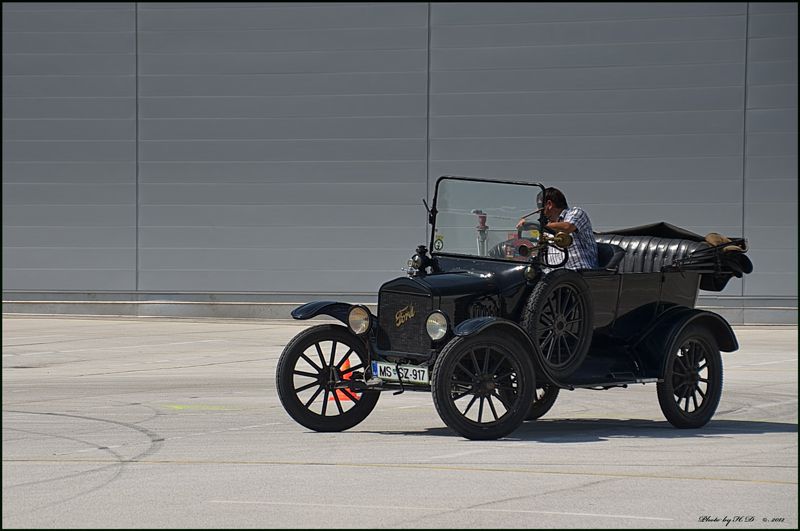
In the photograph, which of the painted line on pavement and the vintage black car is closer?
the painted line on pavement

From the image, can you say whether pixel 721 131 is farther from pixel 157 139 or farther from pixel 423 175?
pixel 157 139

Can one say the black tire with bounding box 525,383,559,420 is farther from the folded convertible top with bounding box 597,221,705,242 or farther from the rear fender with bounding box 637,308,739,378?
the folded convertible top with bounding box 597,221,705,242

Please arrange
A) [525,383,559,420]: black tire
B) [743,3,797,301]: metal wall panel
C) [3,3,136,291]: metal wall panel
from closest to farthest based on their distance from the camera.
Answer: [525,383,559,420]: black tire → [743,3,797,301]: metal wall panel → [3,3,136,291]: metal wall panel

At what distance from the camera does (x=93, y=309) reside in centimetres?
2736

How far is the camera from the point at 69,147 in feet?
91.3

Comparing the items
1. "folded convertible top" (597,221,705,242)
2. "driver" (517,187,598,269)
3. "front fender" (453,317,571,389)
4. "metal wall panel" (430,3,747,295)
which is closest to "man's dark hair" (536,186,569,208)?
"driver" (517,187,598,269)

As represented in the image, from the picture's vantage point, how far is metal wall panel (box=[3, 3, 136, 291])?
2762cm

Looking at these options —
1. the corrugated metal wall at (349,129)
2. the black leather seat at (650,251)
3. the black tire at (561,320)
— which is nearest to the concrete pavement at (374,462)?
the black tire at (561,320)

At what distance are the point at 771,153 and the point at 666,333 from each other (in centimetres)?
1556

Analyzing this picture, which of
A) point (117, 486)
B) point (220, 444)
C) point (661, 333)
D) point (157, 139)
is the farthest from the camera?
point (157, 139)

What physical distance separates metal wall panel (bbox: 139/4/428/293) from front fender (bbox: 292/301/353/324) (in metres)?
15.7

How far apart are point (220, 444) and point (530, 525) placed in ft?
11.6

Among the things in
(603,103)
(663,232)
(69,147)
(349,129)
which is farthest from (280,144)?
(663,232)

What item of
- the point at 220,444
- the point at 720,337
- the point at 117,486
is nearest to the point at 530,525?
the point at 117,486
